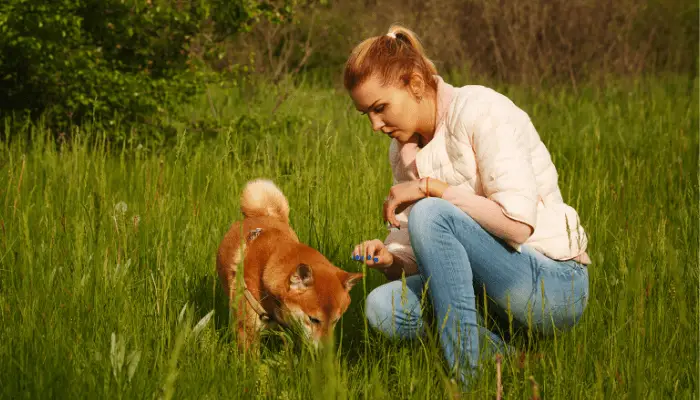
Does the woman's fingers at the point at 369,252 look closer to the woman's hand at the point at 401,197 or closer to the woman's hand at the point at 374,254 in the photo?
the woman's hand at the point at 374,254

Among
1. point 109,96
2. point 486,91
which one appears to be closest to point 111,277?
point 486,91

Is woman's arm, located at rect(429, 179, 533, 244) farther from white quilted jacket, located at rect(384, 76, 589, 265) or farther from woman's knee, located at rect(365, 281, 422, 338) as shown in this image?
woman's knee, located at rect(365, 281, 422, 338)

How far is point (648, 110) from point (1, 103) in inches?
200

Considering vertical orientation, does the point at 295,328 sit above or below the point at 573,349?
below

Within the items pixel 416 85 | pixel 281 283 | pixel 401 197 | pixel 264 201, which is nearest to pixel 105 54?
pixel 264 201

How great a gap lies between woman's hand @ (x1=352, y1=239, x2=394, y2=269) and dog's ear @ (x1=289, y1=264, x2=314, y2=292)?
223mm

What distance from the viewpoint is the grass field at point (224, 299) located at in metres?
2.18

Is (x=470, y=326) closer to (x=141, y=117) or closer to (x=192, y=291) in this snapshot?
(x=192, y=291)

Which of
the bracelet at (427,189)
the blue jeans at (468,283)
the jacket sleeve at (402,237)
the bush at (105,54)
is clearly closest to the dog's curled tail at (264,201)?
the jacket sleeve at (402,237)

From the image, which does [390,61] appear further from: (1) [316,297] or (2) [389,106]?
(1) [316,297]

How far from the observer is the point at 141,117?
539 centimetres

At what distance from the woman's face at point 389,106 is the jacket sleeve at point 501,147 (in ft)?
0.50

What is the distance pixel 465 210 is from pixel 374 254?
0.37 metres

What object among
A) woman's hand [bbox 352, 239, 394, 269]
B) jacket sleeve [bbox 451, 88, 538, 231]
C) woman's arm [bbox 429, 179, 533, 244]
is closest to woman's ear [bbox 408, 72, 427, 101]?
jacket sleeve [bbox 451, 88, 538, 231]
